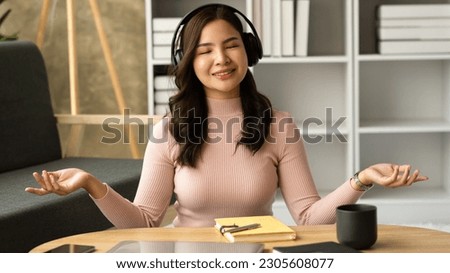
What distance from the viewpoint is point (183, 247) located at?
114 centimetres

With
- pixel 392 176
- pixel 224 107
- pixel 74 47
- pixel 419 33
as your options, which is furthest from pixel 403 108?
pixel 392 176

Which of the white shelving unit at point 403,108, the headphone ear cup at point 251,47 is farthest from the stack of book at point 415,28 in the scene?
the headphone ear cup at point 251,47

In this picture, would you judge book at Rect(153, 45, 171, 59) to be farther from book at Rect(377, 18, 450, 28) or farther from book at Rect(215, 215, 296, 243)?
book at Rect(215, 215, 296, 243)

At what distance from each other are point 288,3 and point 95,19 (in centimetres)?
87

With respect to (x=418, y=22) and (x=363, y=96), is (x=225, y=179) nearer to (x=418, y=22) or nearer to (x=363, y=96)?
(x=418, y=22)

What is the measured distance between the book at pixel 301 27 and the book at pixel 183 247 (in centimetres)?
208

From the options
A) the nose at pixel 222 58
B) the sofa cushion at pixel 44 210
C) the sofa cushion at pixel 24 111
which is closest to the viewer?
the nose at pixel 222 58

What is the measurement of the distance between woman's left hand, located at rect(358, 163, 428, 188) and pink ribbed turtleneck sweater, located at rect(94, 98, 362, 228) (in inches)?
8.0

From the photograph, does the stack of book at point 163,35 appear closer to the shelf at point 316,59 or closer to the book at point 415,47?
the shelf at point 316,59

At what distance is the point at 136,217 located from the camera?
149 centimetres

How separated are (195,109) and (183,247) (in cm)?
51

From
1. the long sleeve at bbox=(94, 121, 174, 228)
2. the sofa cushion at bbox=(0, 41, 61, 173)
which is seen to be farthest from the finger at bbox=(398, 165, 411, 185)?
the sofa cushion at bbox=(0, 41, 61, 173)

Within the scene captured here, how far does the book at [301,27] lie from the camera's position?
10.3ft
